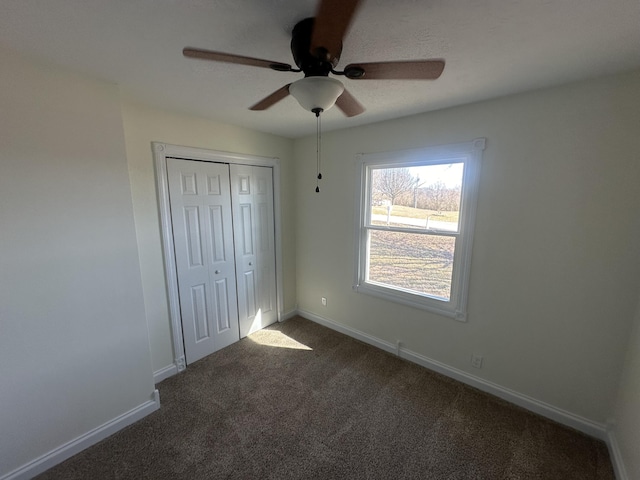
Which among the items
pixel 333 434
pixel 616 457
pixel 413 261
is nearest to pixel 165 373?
pixel 333 434

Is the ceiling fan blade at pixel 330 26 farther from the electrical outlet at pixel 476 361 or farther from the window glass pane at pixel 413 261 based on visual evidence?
the electrical outlet at pixel 476 361

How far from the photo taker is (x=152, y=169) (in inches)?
86.9

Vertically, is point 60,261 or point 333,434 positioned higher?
point 60,261

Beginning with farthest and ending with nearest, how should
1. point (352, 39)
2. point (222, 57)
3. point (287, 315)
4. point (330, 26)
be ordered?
1. point (287, 315)
2. point (352, 39)
3. point (222, 57)
4. point (330, 26)

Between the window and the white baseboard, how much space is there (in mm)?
1980

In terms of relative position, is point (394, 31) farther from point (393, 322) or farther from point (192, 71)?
point (393, 322)

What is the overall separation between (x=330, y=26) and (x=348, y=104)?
642 mm

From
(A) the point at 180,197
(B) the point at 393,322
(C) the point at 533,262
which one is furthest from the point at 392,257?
(A) the point at 180,197

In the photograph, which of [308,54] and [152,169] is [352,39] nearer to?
[308,54]

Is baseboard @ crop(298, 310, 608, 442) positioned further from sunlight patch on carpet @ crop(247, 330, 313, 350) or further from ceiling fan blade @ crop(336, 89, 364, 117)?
ceiling fan blade @ crop(336, 89, 364, 117)

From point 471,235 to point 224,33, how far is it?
2.15m

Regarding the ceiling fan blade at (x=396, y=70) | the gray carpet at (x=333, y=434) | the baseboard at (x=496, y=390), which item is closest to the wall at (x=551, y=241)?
the baseboard at (x=496, y=390)

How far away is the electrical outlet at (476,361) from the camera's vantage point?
2258 millimetres

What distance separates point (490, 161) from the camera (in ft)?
6.68
